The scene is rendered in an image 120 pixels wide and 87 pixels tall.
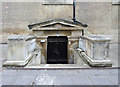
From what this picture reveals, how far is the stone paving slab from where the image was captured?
2.79 metres

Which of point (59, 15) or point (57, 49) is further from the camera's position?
point (59, 15)

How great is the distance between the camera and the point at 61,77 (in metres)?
3.10

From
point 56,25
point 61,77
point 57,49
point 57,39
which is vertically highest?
point 56,25

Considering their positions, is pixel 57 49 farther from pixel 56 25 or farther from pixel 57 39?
pixel 56 25

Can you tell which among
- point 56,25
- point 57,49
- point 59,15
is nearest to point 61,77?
point 56,25

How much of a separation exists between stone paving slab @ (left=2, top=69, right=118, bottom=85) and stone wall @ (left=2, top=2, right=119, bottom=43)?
6738 millimetres

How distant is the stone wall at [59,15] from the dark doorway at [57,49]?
9.68ft

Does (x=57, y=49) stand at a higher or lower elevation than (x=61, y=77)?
higher

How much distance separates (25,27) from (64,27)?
14.1 ft

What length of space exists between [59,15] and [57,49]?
11.8 feet

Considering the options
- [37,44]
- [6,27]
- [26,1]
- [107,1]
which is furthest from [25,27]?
[107,1]

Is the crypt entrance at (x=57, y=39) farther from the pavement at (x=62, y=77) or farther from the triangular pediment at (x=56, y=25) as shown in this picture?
the pavement at (x=62, y=77)

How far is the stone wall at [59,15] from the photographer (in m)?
9.57

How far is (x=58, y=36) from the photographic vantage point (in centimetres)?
743
